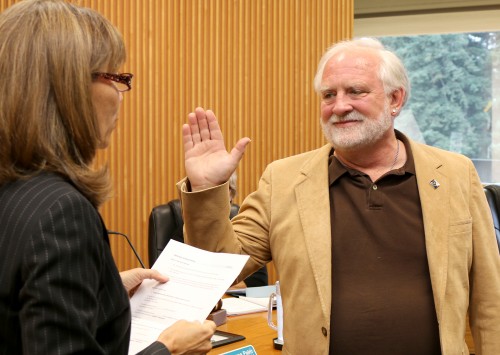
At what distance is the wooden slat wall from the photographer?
480 centimetres

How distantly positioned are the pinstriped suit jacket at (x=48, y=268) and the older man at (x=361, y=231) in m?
0.90

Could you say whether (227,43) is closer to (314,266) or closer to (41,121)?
(314,266)

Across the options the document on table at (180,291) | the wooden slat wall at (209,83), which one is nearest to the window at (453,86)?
the wooden slat wall at (209,83)

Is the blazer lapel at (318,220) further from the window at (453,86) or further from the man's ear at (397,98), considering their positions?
the window at (453,86)

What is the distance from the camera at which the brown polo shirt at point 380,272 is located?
2.18 metres

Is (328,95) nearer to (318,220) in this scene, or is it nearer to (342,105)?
(342,105)

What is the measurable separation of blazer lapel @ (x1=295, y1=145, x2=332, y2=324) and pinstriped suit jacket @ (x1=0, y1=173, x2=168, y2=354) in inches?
43.0

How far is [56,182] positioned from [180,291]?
2.02ft

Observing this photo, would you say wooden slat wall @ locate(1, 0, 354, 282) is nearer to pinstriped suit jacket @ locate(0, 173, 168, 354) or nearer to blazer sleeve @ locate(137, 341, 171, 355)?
blazer sleeve @ locate(137, 341, 171, 355)

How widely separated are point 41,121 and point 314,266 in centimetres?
123

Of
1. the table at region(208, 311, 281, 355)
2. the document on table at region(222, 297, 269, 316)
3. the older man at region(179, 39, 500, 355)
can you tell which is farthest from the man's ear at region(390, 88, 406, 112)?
the document on table at region(222, 297, 269, 316)

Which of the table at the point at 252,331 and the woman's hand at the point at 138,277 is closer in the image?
the woman's hand at the point at 138,277

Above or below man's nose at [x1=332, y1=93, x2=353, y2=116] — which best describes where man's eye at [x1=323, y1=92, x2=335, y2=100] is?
above

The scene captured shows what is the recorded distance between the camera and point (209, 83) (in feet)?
16.4
